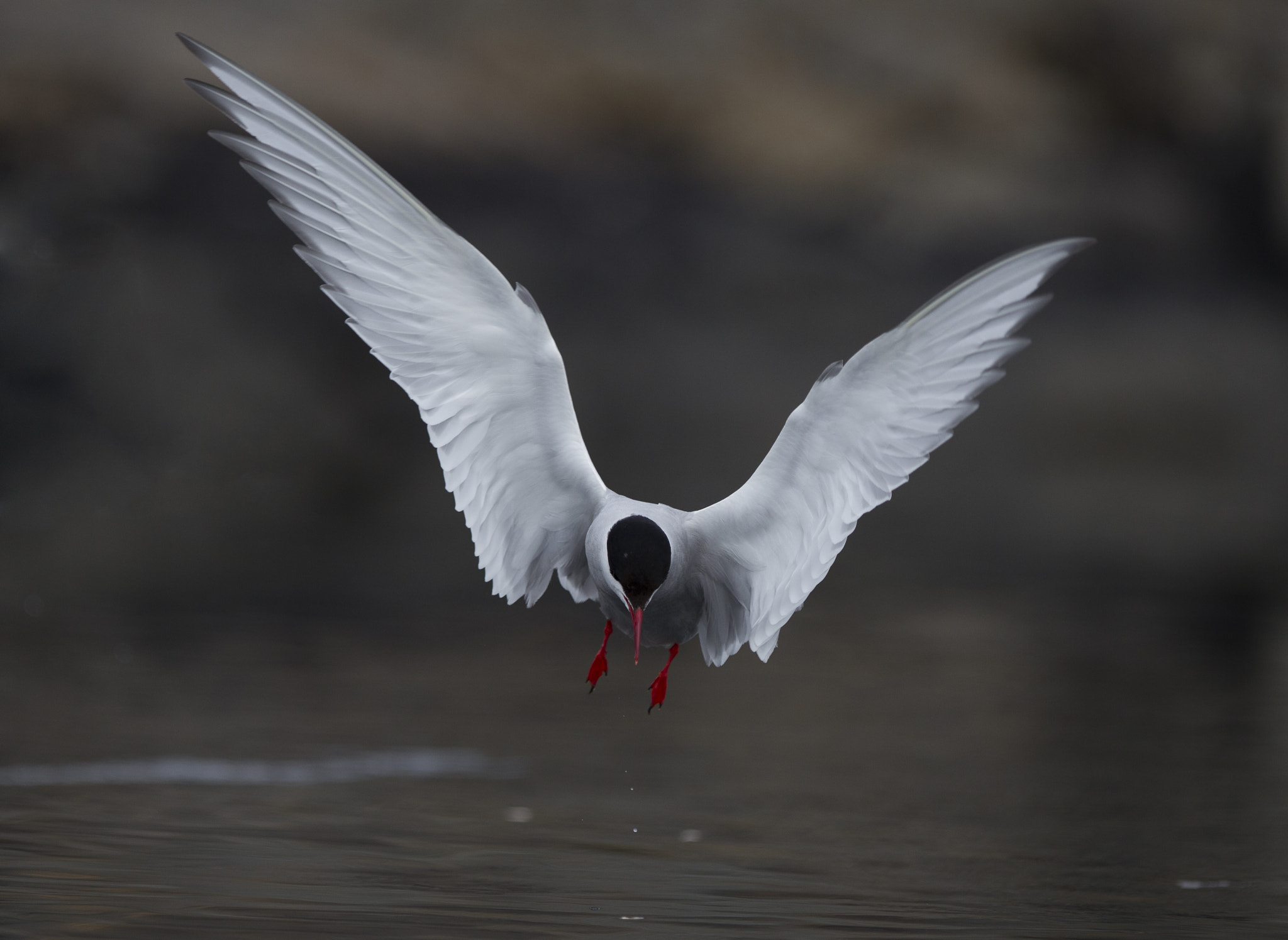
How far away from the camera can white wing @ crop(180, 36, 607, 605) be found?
5824 millimetres

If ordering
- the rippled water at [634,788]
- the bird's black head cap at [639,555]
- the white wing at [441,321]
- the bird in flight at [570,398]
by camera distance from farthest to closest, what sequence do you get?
1. the rippled water at [634,788]
2. the white wing at [441,321]
3. the bird in flight at [570,398]
4. the bird's black head cap at [639,555]

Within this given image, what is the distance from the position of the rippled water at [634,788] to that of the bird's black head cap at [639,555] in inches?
103

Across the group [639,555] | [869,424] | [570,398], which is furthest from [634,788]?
[639,555]

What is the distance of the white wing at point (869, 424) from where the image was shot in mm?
5703

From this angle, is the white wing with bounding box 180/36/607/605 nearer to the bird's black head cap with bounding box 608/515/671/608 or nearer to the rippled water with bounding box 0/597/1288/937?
the bird's black head cap with bounding box 608/515/671/608

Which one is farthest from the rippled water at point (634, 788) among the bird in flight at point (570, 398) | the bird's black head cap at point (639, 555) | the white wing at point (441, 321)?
the bird's black head cap at point (639, 555)

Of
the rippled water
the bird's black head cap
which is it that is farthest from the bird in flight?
the rippled water

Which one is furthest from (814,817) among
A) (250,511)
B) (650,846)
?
(250,511)

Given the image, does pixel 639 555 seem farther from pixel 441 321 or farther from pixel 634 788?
pixel 634 788

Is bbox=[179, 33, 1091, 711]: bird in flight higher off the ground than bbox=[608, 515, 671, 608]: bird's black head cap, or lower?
higher

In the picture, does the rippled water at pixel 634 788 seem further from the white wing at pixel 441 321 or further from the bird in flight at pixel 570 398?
the white wing at pixel 441 321

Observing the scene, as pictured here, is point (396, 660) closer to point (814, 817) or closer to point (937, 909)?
point (814, 817)

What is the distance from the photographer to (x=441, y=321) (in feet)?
19.9

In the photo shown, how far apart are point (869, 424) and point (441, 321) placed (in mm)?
1539
